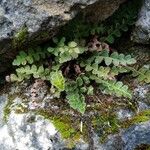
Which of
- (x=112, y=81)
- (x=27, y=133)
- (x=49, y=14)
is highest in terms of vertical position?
(x=49, y=14)

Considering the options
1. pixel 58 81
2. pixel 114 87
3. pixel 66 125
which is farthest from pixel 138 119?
pixel 58 81

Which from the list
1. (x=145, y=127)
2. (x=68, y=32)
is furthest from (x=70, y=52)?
(x=145, y=127)

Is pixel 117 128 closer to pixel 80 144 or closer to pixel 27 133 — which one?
pixel 80 144

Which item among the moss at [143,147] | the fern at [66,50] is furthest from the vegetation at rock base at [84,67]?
the moss at [143,147]

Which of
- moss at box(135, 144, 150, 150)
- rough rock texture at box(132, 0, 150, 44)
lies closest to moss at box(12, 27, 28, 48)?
rough rock texture at box(132, 0, 150, 44)

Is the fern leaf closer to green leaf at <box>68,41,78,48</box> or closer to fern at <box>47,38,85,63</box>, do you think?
fern at <box>47,38,85,63</box>

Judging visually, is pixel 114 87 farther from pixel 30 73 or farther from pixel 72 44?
pixel 30 73

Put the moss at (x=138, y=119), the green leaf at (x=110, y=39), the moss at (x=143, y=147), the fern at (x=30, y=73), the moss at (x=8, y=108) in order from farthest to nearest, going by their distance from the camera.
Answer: the green leaf at (x=110, y=39), the fern at (x=30, y=73), the moss at (x=8, y=108), the moss at (x=138, y=119), the moss at (x=143, y=147)

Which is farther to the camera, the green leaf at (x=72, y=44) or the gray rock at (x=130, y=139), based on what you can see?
the green leaf at (x=72, y=44)

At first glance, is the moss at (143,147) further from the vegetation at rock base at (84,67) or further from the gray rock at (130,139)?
the vegetation at rock base at (84,67)
